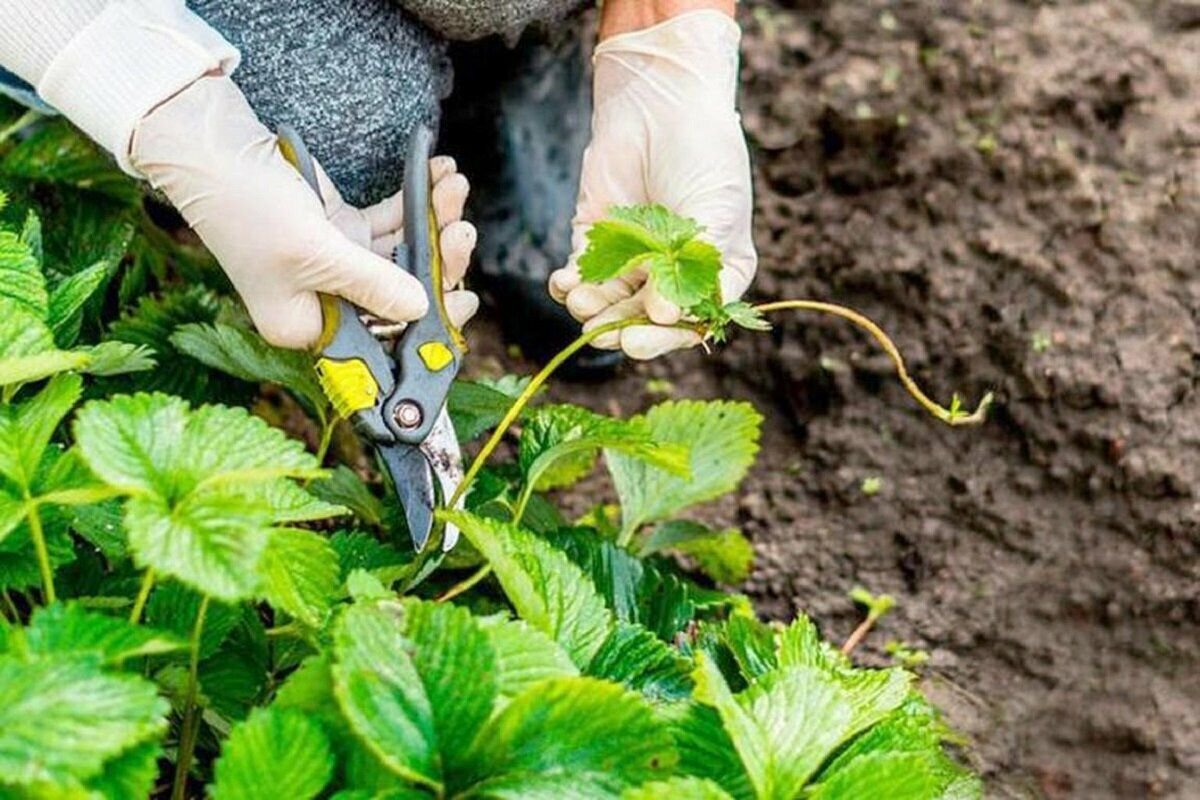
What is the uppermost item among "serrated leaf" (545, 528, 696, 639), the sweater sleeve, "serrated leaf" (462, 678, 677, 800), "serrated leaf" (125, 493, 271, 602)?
the sweater sleeve

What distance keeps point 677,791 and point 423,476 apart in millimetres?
500

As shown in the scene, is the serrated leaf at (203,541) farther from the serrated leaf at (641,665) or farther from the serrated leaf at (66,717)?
the serrated leaf at (641,665)

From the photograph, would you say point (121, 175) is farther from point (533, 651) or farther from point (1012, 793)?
point (1012, 793)

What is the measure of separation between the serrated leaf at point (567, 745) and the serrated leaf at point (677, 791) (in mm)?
24

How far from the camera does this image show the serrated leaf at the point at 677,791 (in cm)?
69

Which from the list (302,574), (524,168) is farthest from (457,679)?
(524,168)

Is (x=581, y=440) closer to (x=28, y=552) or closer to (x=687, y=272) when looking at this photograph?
(x=687, y=272)

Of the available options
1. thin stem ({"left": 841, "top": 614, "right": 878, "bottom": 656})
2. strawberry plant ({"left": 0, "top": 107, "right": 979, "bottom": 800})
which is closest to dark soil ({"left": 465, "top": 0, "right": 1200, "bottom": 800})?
thin stem ({"left": 841, "top": 614, "right": 878, "bottom": 656})

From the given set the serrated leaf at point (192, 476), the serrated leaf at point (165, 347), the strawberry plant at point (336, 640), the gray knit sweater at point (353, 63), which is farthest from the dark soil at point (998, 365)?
the serrated leaf at point (192, 476)

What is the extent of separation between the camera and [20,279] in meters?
0.91

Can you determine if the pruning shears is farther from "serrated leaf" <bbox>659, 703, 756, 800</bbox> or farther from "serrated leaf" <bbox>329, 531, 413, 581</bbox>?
"serrated leaf" <bbox>659, 703, 756, 800</bbox>

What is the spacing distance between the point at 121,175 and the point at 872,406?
832mm

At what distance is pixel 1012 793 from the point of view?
4.35 feet

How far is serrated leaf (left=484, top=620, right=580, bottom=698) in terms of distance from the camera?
784 millimetres
